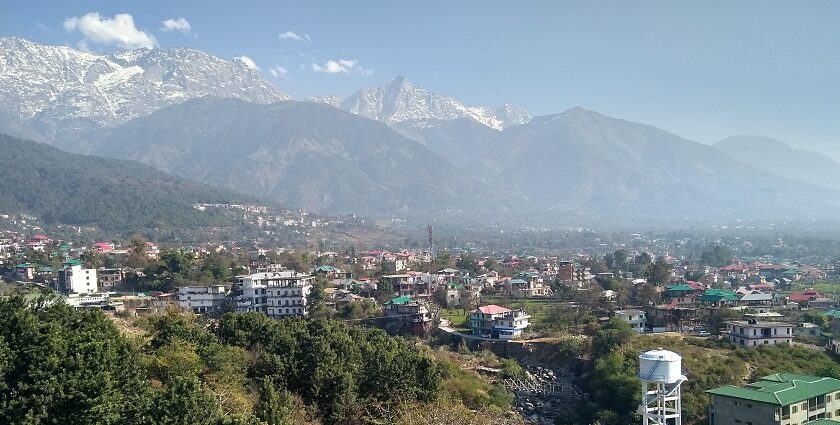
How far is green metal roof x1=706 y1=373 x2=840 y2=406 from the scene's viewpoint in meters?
18.4

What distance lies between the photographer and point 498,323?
31656 millimetres

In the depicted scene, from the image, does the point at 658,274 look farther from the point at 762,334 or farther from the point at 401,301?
the point at 401,301

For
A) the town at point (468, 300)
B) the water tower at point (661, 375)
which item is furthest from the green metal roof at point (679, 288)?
the water tower at point (661, 375)

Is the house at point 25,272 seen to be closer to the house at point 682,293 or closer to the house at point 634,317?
the house at point 634,317

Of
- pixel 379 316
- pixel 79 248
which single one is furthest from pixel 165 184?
pixel 379 316

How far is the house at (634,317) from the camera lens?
31.5m

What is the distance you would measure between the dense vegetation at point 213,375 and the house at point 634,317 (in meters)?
9.91

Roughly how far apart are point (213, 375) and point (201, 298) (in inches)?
749

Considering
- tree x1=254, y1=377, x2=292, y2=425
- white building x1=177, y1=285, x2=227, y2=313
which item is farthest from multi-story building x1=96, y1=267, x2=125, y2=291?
tree x1=254, y1=377, x2=292, y2=425

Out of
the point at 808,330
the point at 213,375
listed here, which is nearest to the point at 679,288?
the point at 808,330

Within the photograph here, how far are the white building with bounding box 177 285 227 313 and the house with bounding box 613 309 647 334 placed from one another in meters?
18.0

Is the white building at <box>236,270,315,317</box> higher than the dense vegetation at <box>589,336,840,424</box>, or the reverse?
the white building at <box>236,270,315,317</box>

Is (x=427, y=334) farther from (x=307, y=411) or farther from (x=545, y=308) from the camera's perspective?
(x=307, y=411)

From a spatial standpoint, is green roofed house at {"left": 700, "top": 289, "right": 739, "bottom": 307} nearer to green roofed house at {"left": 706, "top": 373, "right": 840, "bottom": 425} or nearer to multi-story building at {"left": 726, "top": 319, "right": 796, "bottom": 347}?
multi-story building at {"left": 726, "top": 319, "right": 796, "bottom": 347}
